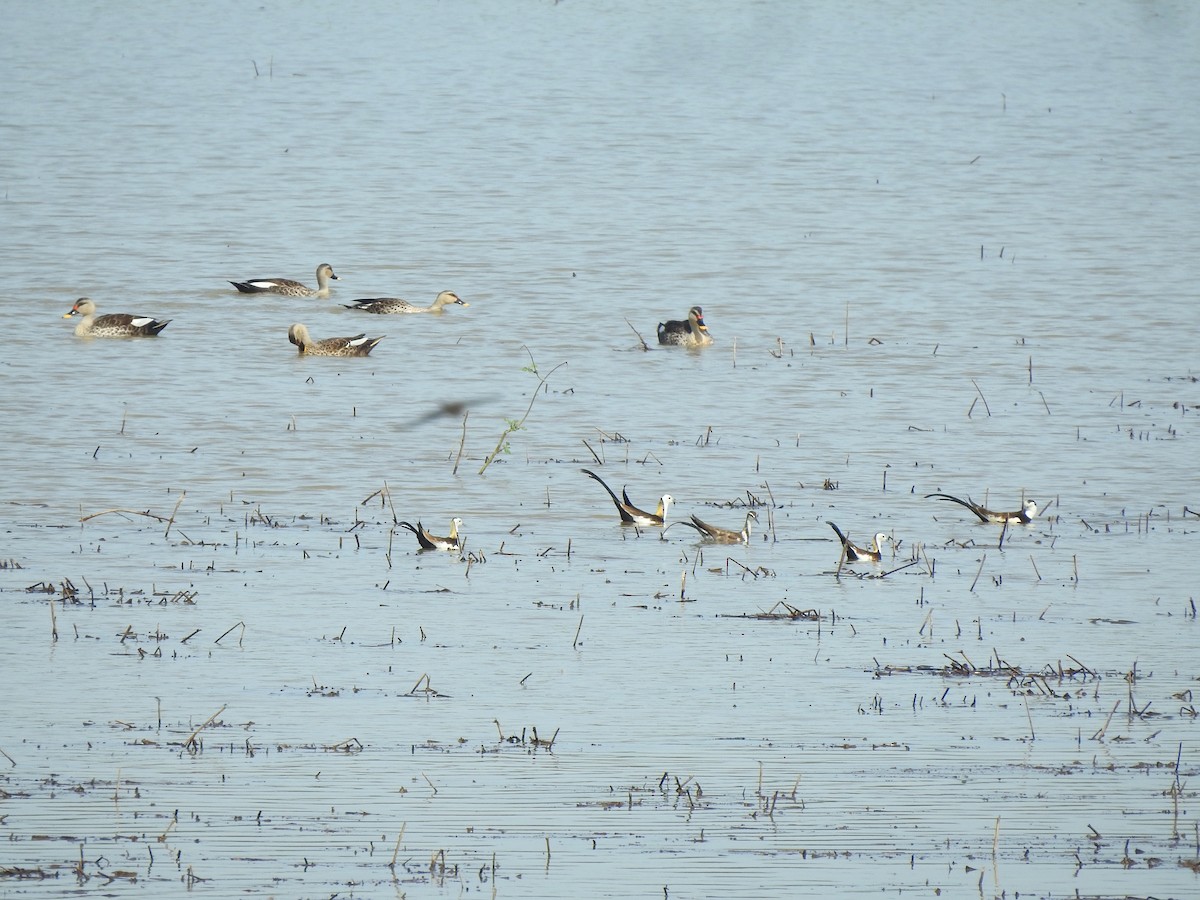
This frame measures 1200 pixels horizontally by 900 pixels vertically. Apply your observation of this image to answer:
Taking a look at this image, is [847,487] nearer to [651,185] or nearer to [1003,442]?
[1003,442]

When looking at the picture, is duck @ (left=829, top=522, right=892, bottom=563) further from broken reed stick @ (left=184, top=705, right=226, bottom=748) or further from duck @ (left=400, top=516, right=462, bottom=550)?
broken reed stick @ (left=184, top=705, right=226, bottom=748)

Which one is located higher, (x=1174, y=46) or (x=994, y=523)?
(x=1174, y=46)

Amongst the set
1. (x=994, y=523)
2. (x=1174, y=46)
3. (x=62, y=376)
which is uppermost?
(x=1174, y=46)

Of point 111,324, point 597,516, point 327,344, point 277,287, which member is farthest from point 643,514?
point 277,287

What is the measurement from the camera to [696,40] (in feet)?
167

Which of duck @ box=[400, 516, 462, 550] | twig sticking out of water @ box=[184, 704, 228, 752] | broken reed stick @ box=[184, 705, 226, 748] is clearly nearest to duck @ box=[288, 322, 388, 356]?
duck @ box=[400, 516, 462, 550]

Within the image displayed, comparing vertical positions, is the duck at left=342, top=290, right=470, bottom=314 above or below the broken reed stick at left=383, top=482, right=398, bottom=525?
above

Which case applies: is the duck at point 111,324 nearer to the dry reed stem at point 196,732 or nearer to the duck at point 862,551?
the duck at point 862,551

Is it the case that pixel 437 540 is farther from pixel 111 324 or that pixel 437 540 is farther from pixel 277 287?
pixel 277 287

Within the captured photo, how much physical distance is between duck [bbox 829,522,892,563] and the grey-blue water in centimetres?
22

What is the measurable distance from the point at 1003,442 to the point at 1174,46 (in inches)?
1377

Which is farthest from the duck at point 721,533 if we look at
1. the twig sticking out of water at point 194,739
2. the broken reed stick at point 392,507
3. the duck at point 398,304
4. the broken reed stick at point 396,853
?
the duck at point 398,304

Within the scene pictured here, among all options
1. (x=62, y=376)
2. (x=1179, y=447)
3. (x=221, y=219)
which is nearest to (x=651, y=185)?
(x=221, y=219)

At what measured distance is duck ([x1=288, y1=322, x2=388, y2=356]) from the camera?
19812 mm
